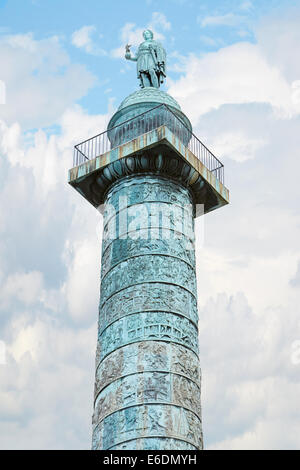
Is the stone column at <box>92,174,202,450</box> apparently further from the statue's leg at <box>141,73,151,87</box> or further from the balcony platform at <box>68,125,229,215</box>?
the statue's leg at <box>141,73,151,87</box>

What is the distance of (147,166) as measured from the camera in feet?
44.8

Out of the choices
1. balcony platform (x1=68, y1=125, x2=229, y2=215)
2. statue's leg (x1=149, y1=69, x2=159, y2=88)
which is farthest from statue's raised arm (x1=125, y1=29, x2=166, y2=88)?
balcony platform (x1=68, y1=125, x2=229, y2=215)

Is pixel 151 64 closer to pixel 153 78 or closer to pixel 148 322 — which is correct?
pixel 153 78

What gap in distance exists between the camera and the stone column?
11.3 metres

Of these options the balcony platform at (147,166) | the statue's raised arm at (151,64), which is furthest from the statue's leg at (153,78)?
the balcony platform at (147,166)

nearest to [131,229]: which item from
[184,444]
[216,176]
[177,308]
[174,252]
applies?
[174,252]

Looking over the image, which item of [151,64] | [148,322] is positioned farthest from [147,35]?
[148,322]

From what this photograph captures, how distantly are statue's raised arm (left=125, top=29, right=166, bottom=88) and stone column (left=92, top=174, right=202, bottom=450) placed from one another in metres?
3.21

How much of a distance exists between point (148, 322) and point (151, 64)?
20.8ft

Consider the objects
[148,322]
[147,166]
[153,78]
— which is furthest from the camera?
[153,78]

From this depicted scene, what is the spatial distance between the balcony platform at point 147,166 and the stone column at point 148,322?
0.59 ft

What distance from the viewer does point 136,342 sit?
1188cm

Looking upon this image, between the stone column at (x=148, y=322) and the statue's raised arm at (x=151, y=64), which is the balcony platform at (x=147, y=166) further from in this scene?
the statue's raised arm at (x=151, y=64)

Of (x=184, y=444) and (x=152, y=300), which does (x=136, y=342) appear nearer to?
(x=152, y=300)
